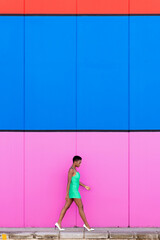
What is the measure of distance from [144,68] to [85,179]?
3016mm

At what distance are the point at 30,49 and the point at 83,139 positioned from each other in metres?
2.50

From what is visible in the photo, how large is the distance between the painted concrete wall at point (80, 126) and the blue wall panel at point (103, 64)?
24 mm

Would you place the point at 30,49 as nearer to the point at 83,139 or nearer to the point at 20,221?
the point at 83,139

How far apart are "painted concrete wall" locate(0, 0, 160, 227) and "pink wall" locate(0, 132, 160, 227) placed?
0.08ft

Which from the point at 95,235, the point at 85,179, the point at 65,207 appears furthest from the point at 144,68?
the point at 95,235

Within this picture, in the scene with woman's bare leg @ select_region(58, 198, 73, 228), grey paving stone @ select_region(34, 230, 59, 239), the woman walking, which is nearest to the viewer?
grey paving stone @ select_region(34, 230, 59, 239)

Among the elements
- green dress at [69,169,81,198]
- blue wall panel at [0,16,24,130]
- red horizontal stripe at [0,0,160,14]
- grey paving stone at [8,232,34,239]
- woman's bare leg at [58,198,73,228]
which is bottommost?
grey paving stone at [8,232,34,239]

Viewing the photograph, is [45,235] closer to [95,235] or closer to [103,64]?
[95,235]

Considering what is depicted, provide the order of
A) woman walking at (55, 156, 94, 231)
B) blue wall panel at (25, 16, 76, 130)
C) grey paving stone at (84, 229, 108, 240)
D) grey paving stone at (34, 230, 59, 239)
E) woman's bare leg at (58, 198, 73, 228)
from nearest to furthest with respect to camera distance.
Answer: grey paving stone at (84, 229, 108, 240) → grey paving stone at (34, 230, 59, 239) → woman walking at (55, 156, 94, 231) → woman's bare leg at (58, 198, 73, 228) → blue wall panel at (25, 16, 76, 130)

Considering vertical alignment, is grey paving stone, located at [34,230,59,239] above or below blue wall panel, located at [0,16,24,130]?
below

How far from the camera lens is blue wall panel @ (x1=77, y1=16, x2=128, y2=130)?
31.8ft

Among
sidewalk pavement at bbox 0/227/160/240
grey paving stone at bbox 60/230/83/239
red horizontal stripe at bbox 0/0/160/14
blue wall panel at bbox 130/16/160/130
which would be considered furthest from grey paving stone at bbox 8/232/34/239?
red horizontal stripe at bbox 0/0/160/14

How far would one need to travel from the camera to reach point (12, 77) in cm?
972

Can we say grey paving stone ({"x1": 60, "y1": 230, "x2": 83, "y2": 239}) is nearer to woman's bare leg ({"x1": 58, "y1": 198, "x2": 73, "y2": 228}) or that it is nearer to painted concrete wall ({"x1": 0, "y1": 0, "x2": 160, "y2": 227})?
woman's bare leg ({"x1": 58, "y1": 198, "x2": 73, "y2": 228})
